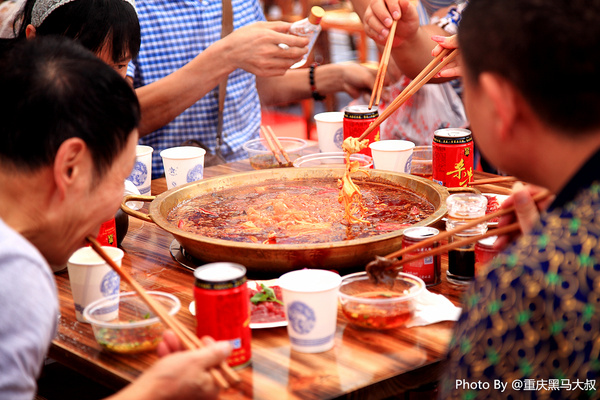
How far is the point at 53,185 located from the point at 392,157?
1678 mm

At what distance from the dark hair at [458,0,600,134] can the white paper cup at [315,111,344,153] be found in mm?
2092

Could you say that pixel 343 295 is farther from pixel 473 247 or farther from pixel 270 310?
pixel 473 247

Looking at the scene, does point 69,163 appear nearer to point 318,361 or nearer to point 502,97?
point 318,361

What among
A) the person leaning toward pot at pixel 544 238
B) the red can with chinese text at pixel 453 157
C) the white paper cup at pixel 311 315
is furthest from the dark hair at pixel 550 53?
the red can with chinese text at pixel 453 157

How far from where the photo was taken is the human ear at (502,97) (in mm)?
1262

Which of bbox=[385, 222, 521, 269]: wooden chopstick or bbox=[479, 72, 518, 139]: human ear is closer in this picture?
bbox=[479, 72, 518, 139]: human ear

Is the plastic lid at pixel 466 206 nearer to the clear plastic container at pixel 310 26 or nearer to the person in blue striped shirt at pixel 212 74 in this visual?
the clear plastic container at pixel 310 26

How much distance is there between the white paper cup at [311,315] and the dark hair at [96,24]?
1560 mm

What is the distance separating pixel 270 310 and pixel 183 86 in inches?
79.7

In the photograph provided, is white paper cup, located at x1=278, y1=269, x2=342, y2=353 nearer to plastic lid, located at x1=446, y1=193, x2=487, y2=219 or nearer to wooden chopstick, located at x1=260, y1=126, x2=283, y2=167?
plastic lid, located at x1=446, y1=193, x2=487, y2=219

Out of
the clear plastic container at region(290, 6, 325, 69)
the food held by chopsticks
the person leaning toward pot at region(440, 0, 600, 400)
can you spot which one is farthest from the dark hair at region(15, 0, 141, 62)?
the person leaning toward pot at region(440, 0, 600, 400)

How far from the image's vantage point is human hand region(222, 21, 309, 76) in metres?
3.48

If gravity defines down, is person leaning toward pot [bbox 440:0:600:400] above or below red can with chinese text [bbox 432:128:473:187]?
above

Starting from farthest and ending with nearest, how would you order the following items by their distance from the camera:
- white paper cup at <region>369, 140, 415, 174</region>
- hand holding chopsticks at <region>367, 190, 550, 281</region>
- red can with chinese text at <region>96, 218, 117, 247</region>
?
white paper cup at <region>369, 140, 415, 174</region> < red can with chinese text at <region>96, 218, 117, 247</region> < hand holding chopsticks at <region>367, 190, 550, 281</region>
